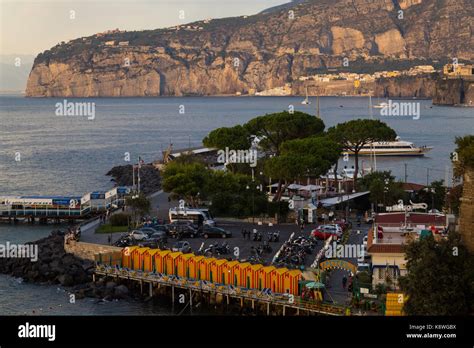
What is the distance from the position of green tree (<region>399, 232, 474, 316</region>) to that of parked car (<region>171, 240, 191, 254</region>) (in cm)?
784

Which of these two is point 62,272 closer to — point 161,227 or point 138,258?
point 138,258

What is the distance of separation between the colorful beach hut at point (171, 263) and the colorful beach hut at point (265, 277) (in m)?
2.28

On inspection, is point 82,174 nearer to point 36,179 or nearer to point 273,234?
point 36,179

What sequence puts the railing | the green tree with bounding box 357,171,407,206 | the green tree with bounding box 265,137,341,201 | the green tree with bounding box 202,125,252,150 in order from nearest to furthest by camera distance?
the green tree with bounding box 357,171,407,206 → the green tree with bounding box 265,137,341,201 → the railing → the green tree with bounding box 202,125,252,150

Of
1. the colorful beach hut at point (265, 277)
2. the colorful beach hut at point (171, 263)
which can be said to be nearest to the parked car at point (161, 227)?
the colorful beach hut at point (171, 263)

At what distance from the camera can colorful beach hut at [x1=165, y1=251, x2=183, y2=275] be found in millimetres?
17531

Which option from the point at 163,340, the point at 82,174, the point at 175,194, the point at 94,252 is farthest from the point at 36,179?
the point at 163,340

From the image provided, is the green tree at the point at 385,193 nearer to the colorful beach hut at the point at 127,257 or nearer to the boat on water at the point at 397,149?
the colorful beach hut at the point at 127,257

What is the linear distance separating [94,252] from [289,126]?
16.2 meters

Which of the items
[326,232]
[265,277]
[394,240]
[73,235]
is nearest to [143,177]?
[73,235]

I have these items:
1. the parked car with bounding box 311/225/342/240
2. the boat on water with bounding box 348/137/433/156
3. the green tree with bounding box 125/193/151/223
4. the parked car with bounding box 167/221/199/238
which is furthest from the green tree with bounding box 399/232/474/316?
the boat on water with bounding box 348/137/433/156

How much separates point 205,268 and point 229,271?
662 millimetres

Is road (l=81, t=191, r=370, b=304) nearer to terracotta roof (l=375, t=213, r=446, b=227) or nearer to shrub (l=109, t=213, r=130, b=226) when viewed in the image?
shrub (l=109, t=213, r=130, b=226)

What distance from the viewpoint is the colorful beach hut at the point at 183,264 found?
17.3 m
